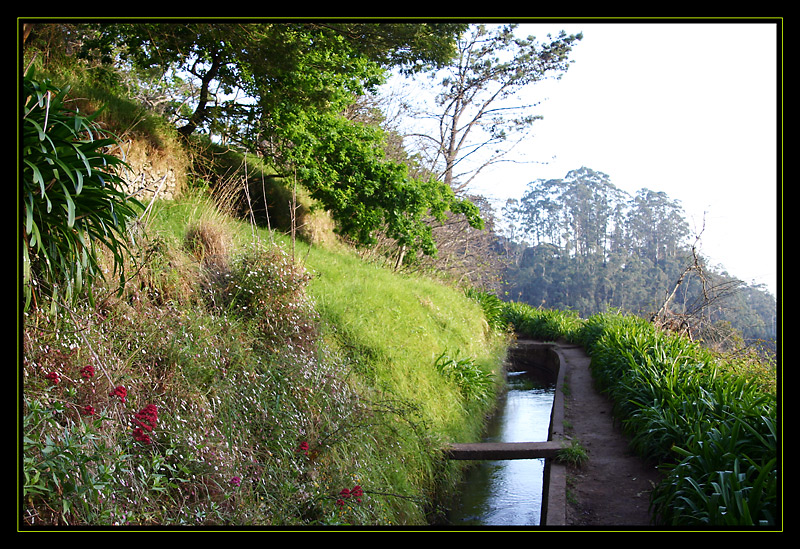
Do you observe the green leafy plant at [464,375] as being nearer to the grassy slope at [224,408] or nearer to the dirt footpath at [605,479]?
the grassy slope at [224,408]

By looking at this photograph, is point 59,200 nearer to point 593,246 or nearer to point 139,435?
point 139,435

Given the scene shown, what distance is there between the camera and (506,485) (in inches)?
199

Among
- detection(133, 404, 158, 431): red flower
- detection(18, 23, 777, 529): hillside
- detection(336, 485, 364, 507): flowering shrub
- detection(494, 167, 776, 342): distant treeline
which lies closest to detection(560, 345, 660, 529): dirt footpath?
detection(18, 23, 777, 529): hillside

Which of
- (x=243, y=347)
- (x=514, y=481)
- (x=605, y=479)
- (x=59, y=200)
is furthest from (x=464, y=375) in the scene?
(x=59, y=200)

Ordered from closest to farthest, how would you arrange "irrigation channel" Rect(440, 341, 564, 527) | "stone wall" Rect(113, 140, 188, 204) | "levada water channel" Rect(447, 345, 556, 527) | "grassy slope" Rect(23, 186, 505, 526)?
"grassy slope" Rect(23, 186, 505, 526), "irrigation channel" Rect(440, 341, 564, 527), "levada water channel" Rect(447, 345, 556, 527), "stone wall" Rect(113, 140, 188, 204)

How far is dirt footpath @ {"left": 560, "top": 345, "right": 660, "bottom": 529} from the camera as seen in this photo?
3559mm

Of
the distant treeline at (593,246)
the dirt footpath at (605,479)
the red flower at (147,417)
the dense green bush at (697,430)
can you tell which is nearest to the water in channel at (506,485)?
the dirt footpath at (605,479)

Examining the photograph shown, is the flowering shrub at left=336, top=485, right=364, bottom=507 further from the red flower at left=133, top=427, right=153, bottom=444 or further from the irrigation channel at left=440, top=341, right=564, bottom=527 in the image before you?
the irrigation channel at left=440, top=341, right=564, bottom=527

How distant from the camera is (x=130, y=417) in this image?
275 centimetres

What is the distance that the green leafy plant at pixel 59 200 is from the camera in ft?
9.02

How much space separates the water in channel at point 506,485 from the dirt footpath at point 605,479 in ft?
1.52
